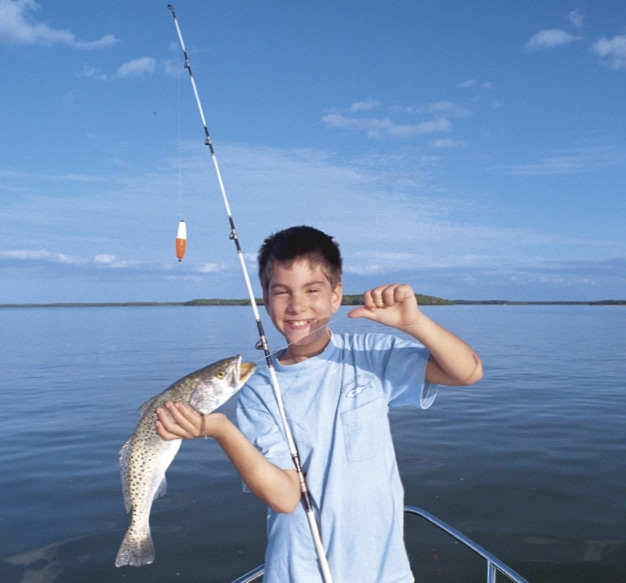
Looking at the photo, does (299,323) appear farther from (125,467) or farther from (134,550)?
(134,550)

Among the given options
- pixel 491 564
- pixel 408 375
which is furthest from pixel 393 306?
pixel 491 564

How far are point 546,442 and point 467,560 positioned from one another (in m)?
4.70

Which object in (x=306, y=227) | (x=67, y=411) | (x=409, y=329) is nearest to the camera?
(x=409, y=329)

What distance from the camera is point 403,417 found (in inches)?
491

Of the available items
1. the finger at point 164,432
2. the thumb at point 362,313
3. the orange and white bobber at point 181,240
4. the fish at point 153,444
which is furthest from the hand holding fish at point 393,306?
the orange and white bobber at point 181,240

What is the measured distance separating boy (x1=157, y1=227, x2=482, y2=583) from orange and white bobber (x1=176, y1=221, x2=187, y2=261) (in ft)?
8.95

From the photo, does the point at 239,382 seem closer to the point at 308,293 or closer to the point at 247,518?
the point at 308,293

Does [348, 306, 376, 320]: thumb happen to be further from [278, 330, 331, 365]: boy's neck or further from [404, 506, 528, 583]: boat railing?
[404, 506, 528, 583]: boat railing

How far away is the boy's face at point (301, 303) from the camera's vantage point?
300cm

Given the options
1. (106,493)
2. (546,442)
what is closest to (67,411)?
(106,493)

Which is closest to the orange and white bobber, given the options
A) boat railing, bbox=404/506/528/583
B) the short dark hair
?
the short dark hair

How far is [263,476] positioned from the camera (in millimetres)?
2668

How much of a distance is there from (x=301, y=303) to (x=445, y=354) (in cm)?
74

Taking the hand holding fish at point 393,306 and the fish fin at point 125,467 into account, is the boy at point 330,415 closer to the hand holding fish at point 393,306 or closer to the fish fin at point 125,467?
the hand holding fish at point 393,306
